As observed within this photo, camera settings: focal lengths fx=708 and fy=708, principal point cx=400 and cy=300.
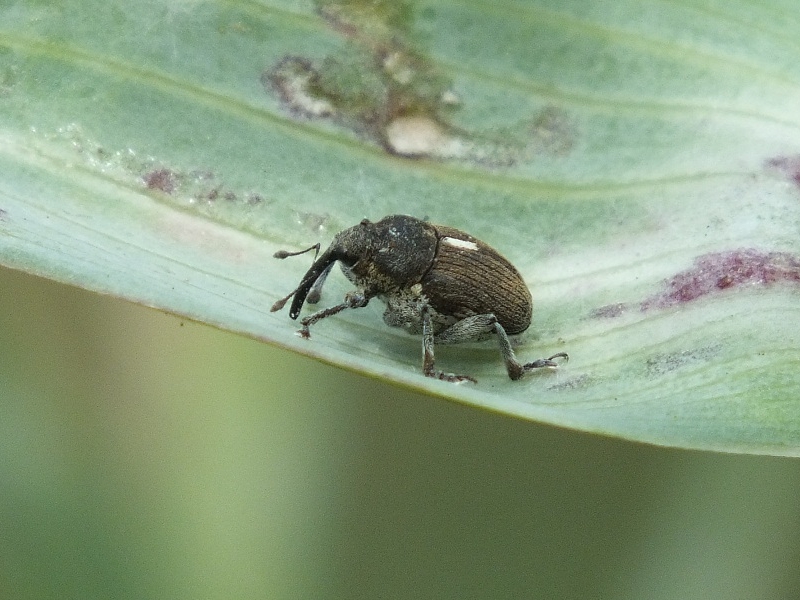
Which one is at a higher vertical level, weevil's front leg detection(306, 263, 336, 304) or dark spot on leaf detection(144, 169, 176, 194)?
dark spot on leaf detection(144, 169, 176, 194)

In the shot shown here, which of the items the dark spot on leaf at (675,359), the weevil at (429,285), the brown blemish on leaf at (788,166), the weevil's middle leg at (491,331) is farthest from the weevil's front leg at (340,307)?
the brown blemish on leaf at (788,166)

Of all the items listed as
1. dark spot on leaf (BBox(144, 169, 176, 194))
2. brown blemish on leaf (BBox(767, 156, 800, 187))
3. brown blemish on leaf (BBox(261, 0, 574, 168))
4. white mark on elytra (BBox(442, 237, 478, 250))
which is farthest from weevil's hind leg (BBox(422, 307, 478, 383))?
brown blemish on leaf (BBox(767, 156, 800, 187))

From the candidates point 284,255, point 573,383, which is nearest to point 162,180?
point 284,255

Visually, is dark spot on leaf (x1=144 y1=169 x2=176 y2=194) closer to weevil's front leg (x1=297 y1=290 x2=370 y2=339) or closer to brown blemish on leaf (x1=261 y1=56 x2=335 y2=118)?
brown blemish on leaf (x1=261 y1=56 x2=335 y2=118)

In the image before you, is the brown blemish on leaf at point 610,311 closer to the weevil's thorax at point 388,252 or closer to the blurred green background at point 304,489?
the blurred green background at point 304,489

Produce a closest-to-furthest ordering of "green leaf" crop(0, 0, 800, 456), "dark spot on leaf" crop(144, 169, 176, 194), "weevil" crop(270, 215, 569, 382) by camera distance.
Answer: "green leaf" crop(0, 0, 800, 456)
"dark spot on leaf" crop(144, 169, 176, 194)
"weevil" crop(270, 215, 569, 382)

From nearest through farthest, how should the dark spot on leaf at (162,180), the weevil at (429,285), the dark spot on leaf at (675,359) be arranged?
1. the dark spot on leaf at (675,359)
2. the dark spot on leaf at (162,180)
3. the weevil at (429,285)

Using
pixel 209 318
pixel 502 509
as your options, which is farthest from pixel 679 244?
pixel 209 318

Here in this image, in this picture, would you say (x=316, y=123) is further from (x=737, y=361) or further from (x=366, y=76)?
(x=737, y=361)
